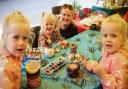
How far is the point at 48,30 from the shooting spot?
2033mm

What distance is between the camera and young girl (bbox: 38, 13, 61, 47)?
1.99 meters

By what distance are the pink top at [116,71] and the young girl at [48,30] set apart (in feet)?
2.51

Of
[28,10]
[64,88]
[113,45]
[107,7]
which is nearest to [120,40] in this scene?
[113,45]

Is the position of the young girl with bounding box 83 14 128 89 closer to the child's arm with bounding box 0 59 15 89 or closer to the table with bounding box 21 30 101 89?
the table with bounding box 21 30 101 89

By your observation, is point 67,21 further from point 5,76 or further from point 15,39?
point 5,76

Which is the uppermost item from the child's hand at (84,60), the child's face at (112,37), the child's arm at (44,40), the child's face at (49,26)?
the child's face at (112,37)

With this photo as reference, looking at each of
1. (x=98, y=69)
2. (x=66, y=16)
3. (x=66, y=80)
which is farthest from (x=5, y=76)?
(x=66, y=16)

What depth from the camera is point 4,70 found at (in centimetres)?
107

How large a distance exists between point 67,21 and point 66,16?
0.06 m

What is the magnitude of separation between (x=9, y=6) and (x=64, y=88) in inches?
149

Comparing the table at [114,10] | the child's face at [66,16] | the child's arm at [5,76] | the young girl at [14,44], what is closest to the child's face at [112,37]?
the young girl at [14,44]

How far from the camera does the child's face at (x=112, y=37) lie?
125cm

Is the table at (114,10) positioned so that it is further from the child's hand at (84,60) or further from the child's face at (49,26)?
the child's hand at (84,60)

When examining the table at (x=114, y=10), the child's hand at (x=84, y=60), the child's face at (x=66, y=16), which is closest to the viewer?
the child's hand at (x=84, y=60)
